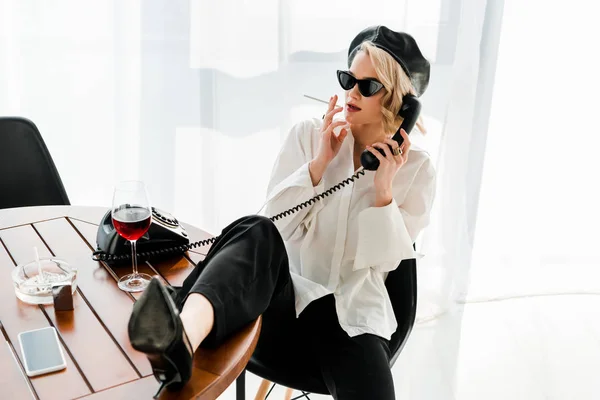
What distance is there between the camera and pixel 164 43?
2.86m

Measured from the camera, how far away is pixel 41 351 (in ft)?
3.99

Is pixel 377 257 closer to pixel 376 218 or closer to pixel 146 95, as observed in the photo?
pixel 376 218

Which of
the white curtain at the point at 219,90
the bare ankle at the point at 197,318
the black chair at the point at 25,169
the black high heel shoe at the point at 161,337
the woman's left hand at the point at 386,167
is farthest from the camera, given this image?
the white curtain at the point at 219,90

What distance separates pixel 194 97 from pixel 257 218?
1.43 m

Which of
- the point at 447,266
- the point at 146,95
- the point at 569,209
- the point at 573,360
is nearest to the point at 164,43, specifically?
the point at 146,95

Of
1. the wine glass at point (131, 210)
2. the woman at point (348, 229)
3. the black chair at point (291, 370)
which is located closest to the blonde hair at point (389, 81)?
the woman at point (348, 229)

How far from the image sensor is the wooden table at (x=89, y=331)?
1.15 m

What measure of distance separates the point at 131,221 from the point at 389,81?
779mm

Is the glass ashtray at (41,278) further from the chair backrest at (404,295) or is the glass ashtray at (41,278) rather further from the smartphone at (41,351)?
the chair backrest at (404,295)

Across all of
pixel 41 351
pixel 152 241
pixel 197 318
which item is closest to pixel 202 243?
pixel 152 241

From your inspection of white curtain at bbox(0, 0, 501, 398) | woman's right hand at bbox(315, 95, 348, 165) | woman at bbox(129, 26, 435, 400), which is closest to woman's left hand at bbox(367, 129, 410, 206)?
woman at bbox(129, 26, 435, 400)

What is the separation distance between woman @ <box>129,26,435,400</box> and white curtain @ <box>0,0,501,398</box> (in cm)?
86

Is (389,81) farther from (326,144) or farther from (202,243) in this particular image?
(202,243)

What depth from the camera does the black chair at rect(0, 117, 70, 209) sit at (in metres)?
2.13
